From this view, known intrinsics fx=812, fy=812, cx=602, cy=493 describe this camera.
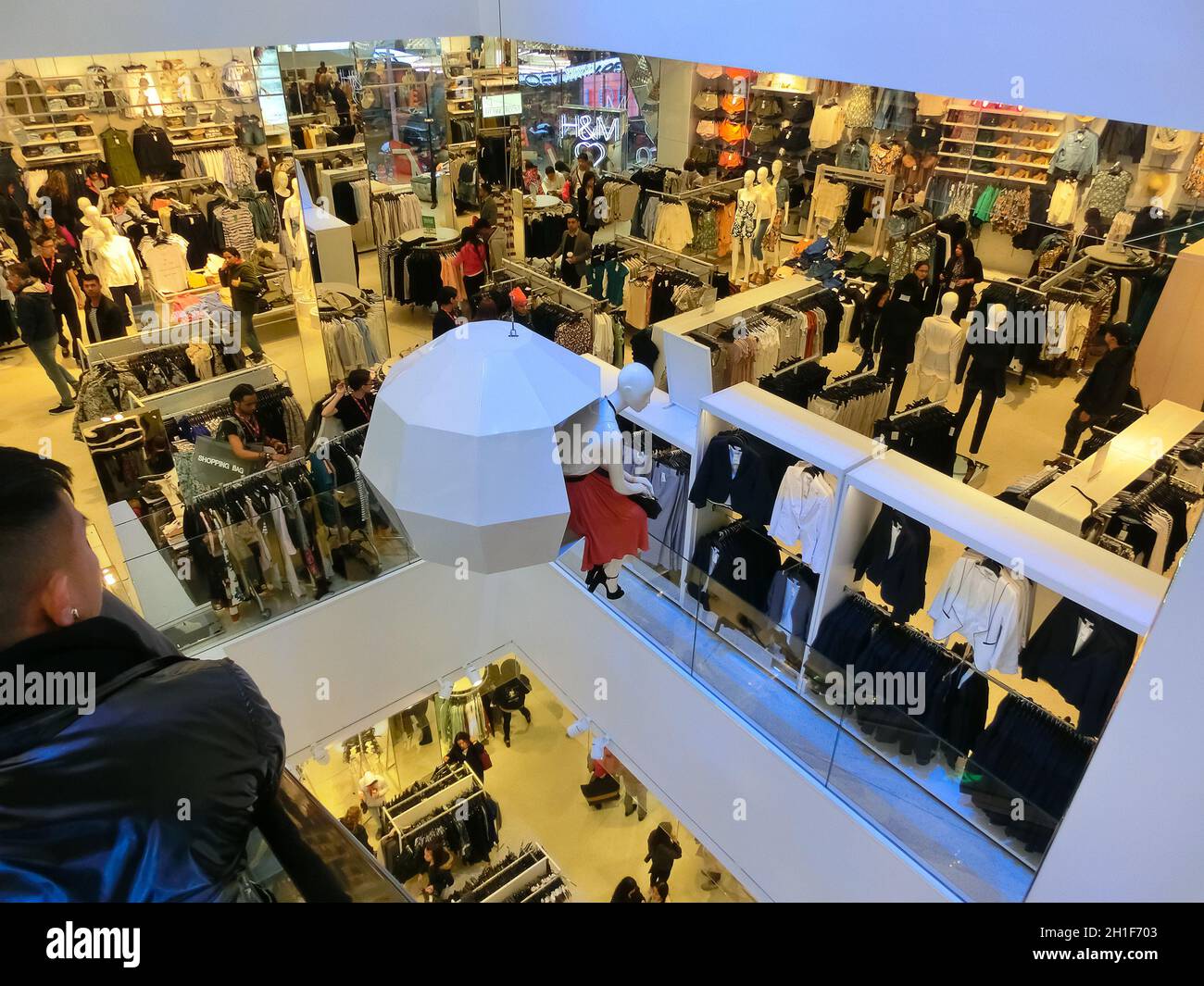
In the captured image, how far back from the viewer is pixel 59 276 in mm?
8148

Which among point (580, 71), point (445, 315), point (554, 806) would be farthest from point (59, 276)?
point (554, 806)

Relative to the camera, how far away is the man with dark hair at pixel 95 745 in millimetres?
809

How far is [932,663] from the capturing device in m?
4.48

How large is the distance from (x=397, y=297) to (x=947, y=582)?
23.0 feet

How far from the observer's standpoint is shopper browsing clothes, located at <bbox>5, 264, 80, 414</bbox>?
7293 mm

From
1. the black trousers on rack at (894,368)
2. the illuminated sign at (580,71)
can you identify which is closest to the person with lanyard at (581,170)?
the illuminated sign at (580,71)

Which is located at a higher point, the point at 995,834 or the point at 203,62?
the point at 203,62

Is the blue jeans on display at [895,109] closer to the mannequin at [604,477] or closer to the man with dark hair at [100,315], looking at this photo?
the mannequin at [604,477]

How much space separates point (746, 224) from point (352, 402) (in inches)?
200

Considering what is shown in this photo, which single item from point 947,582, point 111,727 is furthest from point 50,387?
point 111,727

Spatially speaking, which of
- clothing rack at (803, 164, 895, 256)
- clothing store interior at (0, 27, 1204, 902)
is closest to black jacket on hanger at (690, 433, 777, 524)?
clothing store interior at (0, 27, 1204, 902)

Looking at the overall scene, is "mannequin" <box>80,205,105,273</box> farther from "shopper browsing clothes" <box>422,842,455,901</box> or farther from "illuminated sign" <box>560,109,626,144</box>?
"shopper browsing clothes" <box>422,842,455,901</box>

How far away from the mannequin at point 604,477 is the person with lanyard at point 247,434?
3.75m

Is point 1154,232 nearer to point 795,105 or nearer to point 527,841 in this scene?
point 795,105
